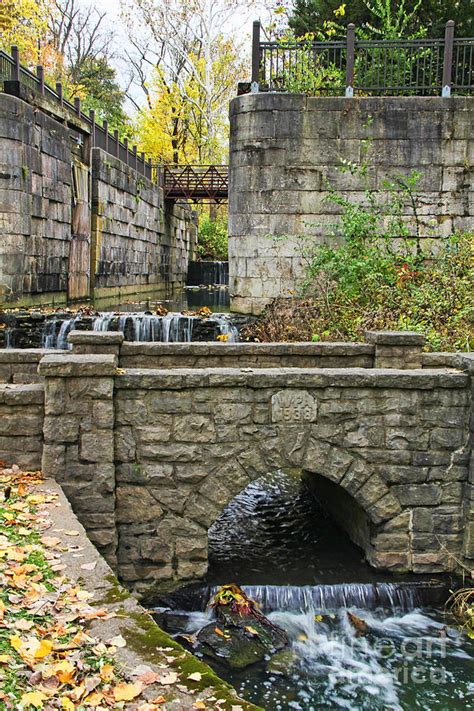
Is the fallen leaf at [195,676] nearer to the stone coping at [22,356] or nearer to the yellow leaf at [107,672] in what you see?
the yellow leaf at [107,672]

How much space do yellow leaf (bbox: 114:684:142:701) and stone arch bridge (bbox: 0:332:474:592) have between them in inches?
114

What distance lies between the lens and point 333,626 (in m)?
6.09

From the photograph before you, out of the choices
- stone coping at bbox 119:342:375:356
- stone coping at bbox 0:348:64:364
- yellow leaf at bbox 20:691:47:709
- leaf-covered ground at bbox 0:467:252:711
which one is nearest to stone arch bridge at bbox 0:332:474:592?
stone coping at bbox 119:342:375:356

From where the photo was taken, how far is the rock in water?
5508 millimetres

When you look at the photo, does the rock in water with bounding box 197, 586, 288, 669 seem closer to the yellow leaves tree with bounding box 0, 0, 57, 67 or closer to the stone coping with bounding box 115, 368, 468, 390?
the stone coping with bounding box 115, 368, 468, 390

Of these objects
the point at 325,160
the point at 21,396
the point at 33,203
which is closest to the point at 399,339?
the point at 21,396

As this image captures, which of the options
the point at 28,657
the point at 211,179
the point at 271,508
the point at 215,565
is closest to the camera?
the point at 28,657

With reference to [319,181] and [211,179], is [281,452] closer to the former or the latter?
[319,181]

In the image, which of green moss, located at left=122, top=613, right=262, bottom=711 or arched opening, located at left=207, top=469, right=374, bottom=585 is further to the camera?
arched opening, located at left=207, top=469, right=374, bottom=585

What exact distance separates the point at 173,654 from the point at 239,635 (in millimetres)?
2122

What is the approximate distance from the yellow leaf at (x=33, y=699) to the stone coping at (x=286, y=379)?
3.26 m

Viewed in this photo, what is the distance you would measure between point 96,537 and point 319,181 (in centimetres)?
873

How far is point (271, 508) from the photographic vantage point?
8938 millimetres

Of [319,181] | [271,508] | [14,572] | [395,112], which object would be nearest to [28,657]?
[14,572]
